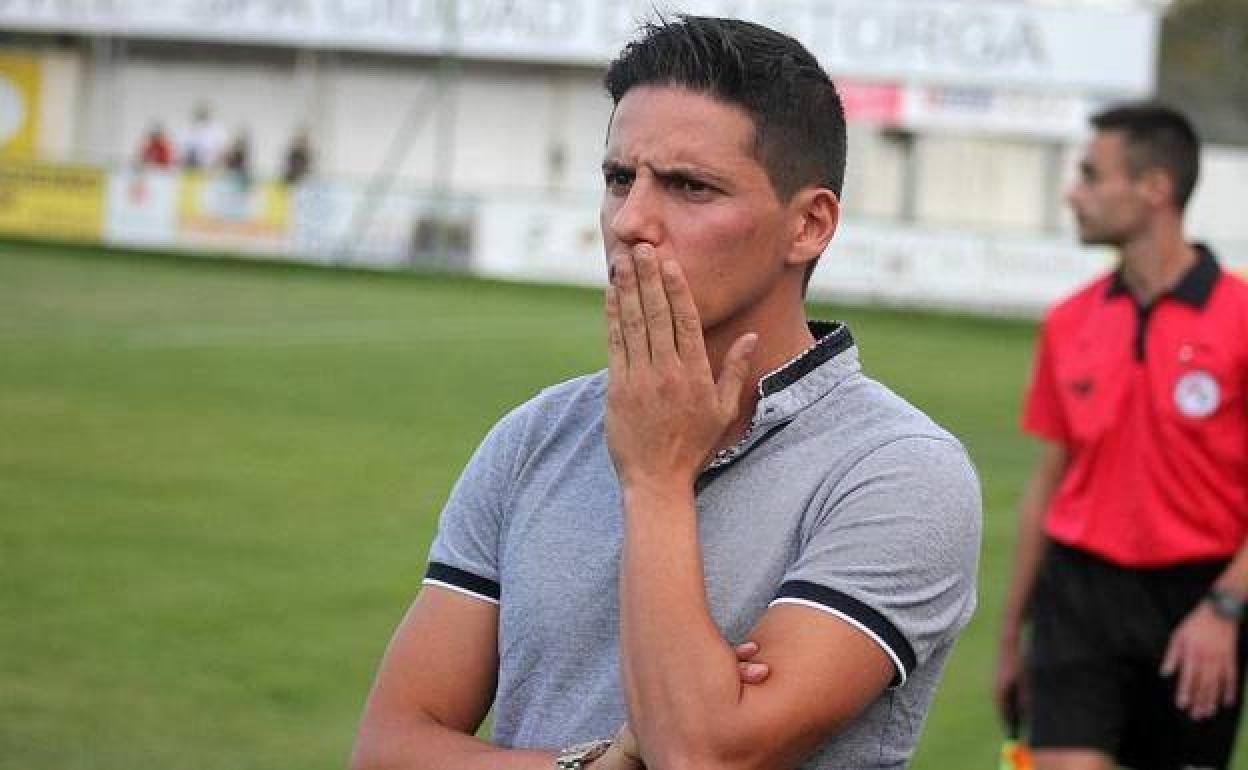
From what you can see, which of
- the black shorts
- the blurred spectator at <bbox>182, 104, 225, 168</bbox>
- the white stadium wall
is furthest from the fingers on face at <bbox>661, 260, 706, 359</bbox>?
the blurred spectator at <bbox>182, 104, 225, 168</bbox>

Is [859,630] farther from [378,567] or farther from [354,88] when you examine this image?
[354,88]

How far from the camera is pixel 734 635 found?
9.89 feet

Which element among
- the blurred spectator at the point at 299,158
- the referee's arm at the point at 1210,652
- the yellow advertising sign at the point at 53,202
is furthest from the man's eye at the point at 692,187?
the blurred spectator at the point at 299,158

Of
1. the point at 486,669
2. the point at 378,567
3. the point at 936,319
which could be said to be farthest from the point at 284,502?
the point at 936,319

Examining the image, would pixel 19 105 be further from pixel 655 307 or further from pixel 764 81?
pixel 655 307

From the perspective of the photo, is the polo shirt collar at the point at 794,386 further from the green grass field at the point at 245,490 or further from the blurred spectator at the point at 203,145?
the blurred spectator at the point at 203,145

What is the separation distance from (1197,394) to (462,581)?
3.42 meters

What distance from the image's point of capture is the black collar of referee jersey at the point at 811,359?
124 inches

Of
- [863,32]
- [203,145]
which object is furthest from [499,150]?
[863,32]

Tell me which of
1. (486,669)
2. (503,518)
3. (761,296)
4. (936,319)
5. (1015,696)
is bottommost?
(936,319)

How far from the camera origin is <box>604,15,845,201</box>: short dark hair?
3123mm

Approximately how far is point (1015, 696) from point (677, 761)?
13.0 ft

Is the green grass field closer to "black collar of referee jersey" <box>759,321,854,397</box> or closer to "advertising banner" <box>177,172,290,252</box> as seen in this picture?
"black collar of referee jersey" <box>759,321,854,397</box>

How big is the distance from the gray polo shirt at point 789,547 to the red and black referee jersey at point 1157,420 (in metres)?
3.18
